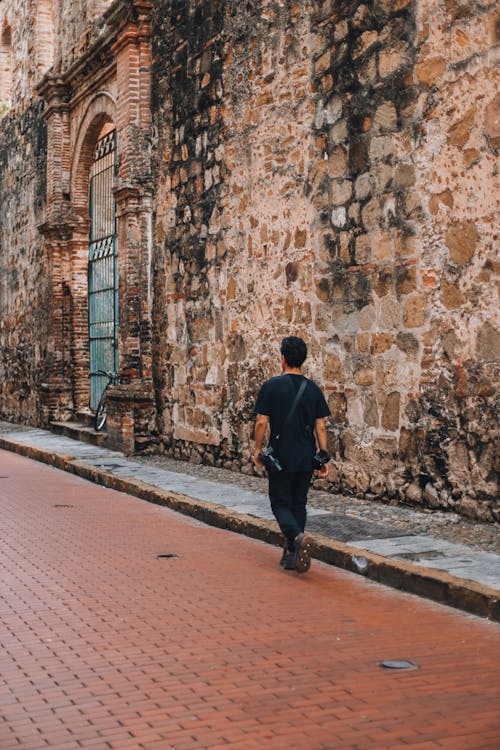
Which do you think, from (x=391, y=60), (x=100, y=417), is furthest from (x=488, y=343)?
(x=100, y=417)

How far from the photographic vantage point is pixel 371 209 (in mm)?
9414

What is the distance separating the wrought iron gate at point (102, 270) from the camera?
1664 cm

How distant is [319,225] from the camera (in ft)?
33.6

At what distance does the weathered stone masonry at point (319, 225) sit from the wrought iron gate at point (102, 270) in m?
0.98

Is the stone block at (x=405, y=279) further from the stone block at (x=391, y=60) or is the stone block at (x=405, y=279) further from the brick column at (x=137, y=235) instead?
the brick column at (x=137, y=235)

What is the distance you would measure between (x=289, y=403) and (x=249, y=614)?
5.59 ft

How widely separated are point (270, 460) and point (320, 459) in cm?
34

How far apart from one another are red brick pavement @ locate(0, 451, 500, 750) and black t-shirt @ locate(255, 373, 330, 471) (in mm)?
800

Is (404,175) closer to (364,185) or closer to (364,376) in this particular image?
(364,185)

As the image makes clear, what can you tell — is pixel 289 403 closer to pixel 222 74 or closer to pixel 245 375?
pixel 245 375

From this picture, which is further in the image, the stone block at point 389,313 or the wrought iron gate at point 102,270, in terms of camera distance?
the wrought iron gate at point 102,270

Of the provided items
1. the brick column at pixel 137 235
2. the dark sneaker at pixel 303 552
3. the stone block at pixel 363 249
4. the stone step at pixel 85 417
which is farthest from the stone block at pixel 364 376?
the stone step at pixel 85 417

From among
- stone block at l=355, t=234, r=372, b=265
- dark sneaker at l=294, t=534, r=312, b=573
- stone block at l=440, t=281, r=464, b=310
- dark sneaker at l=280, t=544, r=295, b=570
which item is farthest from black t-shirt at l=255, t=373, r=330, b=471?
stone block at l=355, t=234, r=372, b=265

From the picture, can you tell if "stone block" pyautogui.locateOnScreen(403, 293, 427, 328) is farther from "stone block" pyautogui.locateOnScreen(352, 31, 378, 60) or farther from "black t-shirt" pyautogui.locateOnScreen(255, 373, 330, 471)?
"stone block" pyautogui.locateOnScreen(352, 31, 378, 60)
